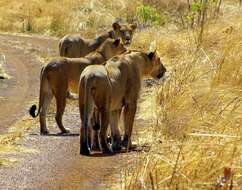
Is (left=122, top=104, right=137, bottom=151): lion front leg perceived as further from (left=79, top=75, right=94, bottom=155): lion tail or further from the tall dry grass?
(left=79, top=75, right=94, bottom=155): lion tail

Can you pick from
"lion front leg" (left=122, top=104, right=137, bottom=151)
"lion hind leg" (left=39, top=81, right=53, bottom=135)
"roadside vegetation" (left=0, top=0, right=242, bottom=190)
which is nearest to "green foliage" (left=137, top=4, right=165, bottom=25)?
"roadside vegetation" (left=0, top=0, right=242, bottom=190)

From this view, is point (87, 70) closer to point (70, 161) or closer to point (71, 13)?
point (70, 161)

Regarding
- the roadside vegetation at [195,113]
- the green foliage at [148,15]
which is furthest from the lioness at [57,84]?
the green foliage at [148,15]

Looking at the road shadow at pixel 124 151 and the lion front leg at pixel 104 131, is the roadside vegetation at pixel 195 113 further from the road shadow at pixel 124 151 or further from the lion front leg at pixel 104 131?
the lion front leg at pixel 104 131

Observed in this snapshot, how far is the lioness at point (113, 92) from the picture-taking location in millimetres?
11414

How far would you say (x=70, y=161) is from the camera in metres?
11.1

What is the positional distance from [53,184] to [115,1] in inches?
1251

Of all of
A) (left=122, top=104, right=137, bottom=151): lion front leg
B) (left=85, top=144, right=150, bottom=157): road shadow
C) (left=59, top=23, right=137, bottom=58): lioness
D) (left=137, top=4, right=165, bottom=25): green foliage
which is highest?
(left=122, top=104, right=137, bottom=151): lion front leg

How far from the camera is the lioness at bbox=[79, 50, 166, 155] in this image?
1141 centimetres

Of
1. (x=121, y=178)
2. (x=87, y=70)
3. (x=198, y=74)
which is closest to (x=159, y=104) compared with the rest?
(x=198, y=74)

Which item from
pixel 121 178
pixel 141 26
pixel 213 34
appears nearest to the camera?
pixel 121 178

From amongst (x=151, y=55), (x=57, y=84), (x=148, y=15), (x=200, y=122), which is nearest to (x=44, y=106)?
(x=57, y=84)

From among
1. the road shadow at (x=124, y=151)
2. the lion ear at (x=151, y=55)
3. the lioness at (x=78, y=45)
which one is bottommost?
the lioness at (x=78, y=45)

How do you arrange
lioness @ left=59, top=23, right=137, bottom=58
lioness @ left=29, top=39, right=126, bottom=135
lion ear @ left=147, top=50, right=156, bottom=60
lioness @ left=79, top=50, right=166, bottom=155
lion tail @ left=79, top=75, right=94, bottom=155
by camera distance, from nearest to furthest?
A: lion tail @ left=79, top=75, right=94, bottom=155 < lioness @ left=79, top=50, right=166, bottom=155 < lion ear @ left=147, top=50, right=156, bottom=60 < lioness @ left=29, top=39, right=126, bottom=135 < lioness @ left=59, top=23, right=137, bottom=58
